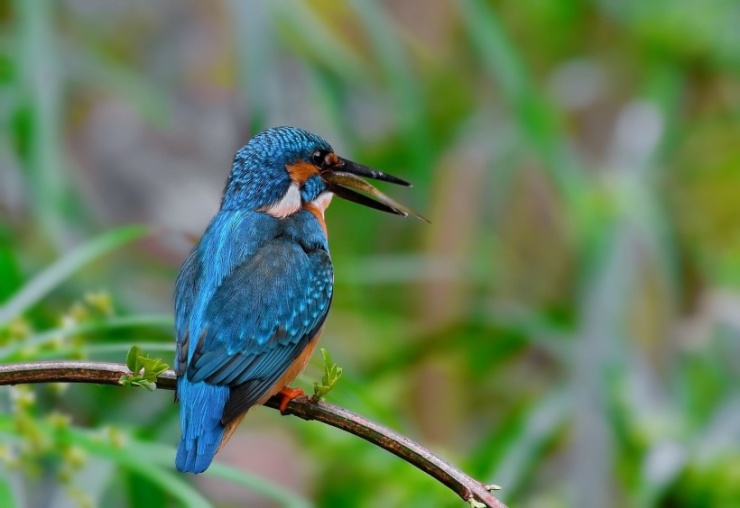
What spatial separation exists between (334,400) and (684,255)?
252 centimetres

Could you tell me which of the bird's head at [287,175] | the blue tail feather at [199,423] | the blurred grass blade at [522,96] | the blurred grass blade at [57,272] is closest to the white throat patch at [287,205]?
the bird's head at [287,175]

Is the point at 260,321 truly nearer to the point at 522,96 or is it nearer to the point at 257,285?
the point at 257,285

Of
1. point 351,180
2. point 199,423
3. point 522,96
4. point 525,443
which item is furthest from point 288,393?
point 522,96

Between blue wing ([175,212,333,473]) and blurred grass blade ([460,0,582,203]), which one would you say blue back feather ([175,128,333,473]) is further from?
blurred grass blade ([460,0,582,203])

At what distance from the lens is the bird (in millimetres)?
1687

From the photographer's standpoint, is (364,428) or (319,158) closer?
(364,428)

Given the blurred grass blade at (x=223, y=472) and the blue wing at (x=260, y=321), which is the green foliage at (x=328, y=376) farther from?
the blurred grass blade at (x=223, y=472)

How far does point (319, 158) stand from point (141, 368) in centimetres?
69

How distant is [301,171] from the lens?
2.03 metres

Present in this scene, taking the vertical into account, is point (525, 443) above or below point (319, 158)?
above

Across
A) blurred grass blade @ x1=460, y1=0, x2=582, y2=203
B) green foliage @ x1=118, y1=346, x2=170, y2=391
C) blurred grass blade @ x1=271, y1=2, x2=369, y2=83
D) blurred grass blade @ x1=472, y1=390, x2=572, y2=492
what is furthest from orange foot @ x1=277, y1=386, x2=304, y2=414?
blurred grass blade @ x1=460, y1=0, x2=582, y2=203

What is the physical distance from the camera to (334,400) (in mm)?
2199

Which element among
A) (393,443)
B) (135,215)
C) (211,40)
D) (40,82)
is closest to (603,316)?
(40,82)

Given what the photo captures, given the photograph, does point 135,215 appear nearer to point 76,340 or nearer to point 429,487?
point 429,487
